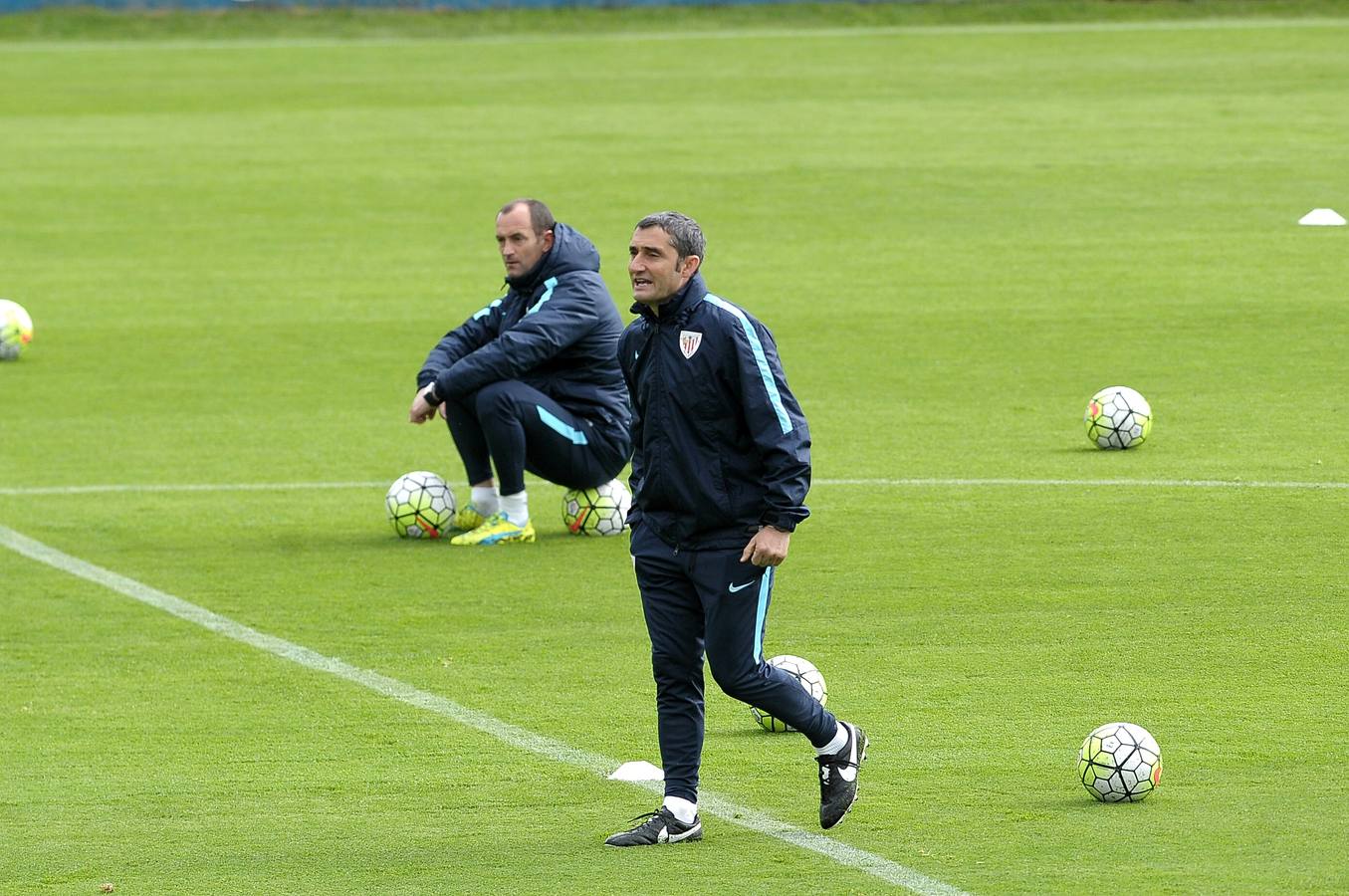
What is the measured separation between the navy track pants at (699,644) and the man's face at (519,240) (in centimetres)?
490

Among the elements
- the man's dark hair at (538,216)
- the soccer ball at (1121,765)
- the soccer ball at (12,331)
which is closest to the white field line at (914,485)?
the man's dark hair at (538,216)

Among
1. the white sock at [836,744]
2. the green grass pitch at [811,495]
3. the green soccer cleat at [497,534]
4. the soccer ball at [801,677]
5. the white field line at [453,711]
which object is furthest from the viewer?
the green soccer cleat at [497,534]

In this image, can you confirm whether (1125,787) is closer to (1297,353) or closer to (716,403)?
(716,403)

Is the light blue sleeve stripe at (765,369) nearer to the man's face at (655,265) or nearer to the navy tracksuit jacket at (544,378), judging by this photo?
the man's face at (655,265)

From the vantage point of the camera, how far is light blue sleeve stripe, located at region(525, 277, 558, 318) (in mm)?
12453

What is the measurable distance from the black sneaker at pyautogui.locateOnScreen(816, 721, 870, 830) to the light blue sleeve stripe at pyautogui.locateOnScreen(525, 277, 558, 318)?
5.43 meters

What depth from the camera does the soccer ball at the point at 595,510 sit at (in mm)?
13086

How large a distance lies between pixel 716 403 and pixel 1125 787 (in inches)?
75.4

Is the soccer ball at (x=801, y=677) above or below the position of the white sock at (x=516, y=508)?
below

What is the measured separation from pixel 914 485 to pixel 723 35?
31.8 m

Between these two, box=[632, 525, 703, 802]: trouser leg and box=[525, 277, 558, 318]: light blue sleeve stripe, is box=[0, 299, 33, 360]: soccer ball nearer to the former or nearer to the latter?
box=[525, 277, 558, 318]: light blue sleeve stripe

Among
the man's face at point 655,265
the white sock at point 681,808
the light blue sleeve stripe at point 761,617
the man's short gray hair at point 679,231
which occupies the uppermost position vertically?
the man's short gray hair at point 679,231

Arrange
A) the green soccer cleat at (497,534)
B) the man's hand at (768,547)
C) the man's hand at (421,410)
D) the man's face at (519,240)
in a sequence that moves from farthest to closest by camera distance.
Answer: the green soccer cleat at (497,534) → the man's face at (519,240) → the man's hand at (421,410) → the man's hand at (768,547)

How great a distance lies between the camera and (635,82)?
39.0 m
